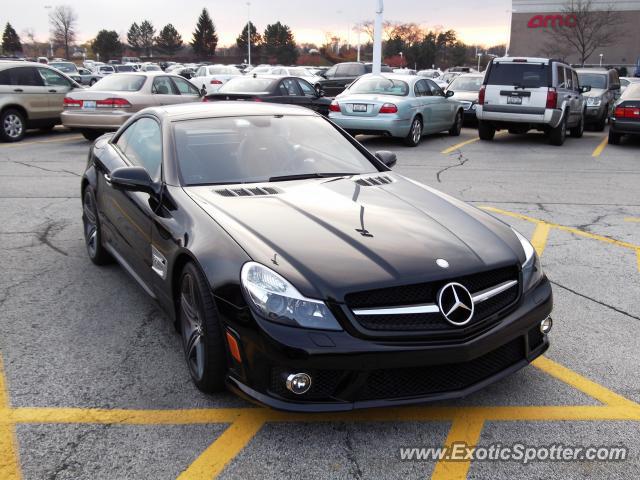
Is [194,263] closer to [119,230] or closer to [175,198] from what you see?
[175,198]

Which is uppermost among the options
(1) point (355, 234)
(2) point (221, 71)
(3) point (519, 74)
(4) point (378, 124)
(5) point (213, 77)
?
(2) point (221, 71)

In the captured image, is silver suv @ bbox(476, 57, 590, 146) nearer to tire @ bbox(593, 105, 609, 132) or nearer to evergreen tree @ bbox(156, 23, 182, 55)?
tire @ bbox(593, 105, 609, 132)

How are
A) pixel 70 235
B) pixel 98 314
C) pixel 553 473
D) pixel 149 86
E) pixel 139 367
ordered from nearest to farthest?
pixel 553 473
pixel 139 367
pixel 98 314
pixel 70 235
pixel 149 86

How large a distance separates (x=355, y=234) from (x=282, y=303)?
0.66 meters

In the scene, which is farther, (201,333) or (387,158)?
(387,158)

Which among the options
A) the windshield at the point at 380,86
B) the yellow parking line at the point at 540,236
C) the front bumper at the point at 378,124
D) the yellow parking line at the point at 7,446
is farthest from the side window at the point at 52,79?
the yellow parking line at the point at 7,446

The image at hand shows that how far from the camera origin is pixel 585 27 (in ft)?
192

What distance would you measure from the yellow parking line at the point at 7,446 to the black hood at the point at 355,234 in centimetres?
137

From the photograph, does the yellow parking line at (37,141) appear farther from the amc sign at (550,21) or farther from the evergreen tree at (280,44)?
→ the evergreen tree at (280,44)

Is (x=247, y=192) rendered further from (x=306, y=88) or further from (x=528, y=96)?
(x=306, y=88)

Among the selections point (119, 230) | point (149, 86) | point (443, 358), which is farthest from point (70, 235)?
point (149, 86)

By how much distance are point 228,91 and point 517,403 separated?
38.8 feet

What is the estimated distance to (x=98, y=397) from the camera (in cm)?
336

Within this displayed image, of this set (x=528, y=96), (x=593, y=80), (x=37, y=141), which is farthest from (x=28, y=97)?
(x=593, y=80)
